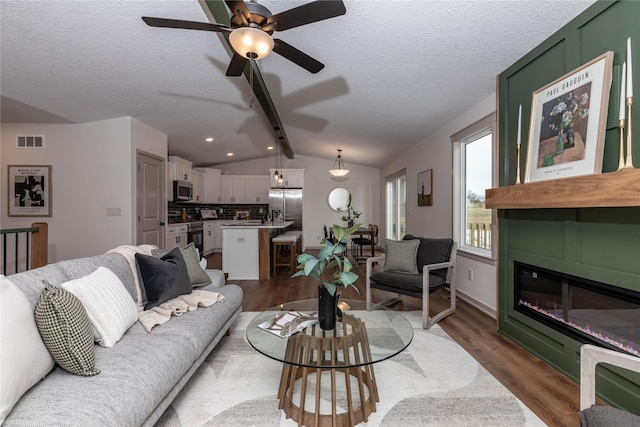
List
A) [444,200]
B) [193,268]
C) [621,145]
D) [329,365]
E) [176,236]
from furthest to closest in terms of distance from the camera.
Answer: [176,236] → [444,200] → [193,268] → [621,145] → [329,365]

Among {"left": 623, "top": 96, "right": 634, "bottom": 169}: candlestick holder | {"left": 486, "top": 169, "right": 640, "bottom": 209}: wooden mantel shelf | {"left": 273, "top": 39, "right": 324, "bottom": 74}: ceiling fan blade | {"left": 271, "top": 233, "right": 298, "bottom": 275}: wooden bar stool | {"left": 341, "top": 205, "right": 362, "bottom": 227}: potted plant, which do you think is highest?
{"left": 273, "top": 39, "right": 324, "bottom": 74}: ceiling fan blade

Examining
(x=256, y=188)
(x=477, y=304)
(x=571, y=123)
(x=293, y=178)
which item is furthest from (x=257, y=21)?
(x=256, y=188)

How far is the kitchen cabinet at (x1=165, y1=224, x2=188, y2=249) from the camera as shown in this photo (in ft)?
19.9

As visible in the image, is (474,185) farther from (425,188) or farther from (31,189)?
(31,189)

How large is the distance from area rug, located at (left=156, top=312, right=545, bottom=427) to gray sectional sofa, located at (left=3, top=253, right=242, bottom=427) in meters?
0.22

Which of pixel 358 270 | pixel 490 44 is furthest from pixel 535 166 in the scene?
pixel 358 270

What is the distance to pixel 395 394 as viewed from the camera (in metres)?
1.91

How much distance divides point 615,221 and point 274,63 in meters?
3.08

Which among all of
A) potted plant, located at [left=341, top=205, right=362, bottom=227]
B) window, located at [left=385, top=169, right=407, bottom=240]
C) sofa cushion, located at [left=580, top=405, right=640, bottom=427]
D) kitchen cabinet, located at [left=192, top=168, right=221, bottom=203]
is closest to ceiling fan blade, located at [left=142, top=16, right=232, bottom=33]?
sofa cushion, located at [left=580, top=405, right=640, bottom=427]

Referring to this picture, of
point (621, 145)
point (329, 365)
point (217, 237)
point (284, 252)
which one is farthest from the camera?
point (217, 237)

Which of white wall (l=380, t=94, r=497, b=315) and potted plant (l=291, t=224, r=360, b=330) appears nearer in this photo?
potted plant (l=291, t=224, r=360, b=330)

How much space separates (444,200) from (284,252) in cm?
325

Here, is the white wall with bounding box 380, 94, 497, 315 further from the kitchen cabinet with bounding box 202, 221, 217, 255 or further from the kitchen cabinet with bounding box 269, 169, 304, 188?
the kitchen cabinet with bounding box 202, 221, 217, 255

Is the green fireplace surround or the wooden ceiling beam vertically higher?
the wooden ceiling beam
